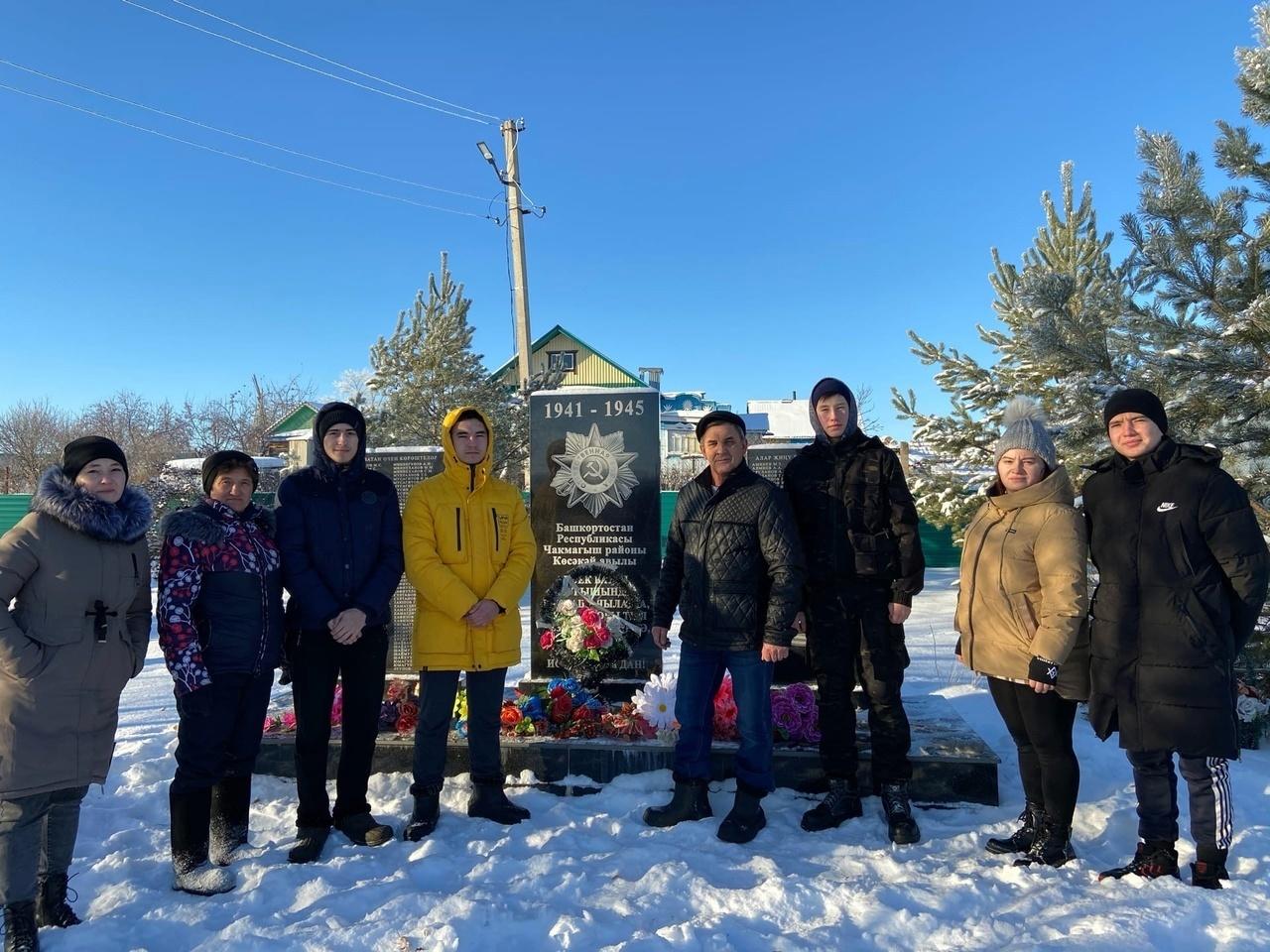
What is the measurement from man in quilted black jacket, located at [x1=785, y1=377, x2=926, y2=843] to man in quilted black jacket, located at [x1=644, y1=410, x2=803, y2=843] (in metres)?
0.25

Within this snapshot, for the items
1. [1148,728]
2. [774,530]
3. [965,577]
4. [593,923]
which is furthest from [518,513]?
[1148,728]

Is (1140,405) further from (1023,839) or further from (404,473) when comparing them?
(404,473)

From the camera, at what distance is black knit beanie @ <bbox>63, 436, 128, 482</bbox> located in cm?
288

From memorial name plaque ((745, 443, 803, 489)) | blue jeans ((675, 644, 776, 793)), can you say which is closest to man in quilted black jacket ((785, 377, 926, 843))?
blue jeans ((675, 644, 776, 793))

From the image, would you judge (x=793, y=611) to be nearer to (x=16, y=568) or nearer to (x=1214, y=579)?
(x=1214, y=579)

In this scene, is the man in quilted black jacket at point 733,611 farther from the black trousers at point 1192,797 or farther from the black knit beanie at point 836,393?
the black trousers at point 1192,797

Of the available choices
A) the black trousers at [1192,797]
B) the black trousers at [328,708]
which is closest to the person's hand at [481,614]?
the black trousers at [328,708]

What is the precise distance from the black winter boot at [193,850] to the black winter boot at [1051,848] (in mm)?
3271

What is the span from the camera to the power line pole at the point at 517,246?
13375 millimetres

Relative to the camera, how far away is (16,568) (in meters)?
2.69

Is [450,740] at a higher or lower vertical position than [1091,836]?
higher

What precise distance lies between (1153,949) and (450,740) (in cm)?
332

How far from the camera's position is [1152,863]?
3033 millimetres

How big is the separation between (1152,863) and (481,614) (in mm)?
2946
